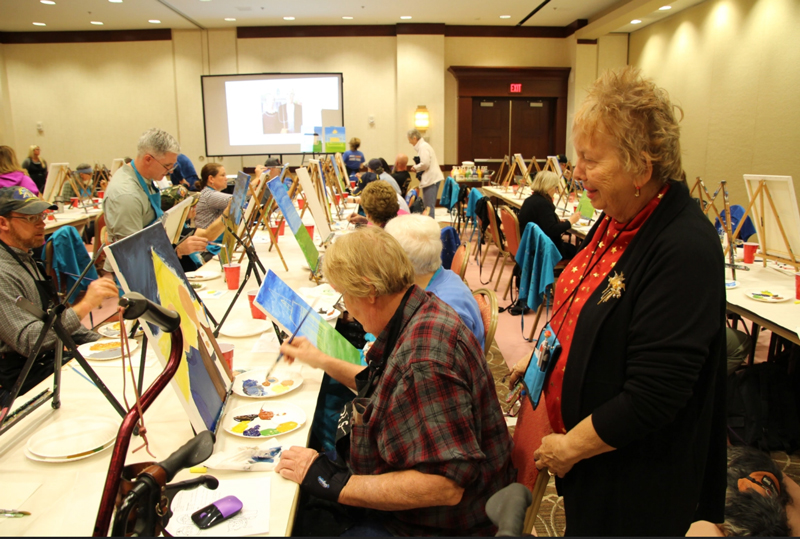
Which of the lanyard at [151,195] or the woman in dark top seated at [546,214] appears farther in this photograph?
the woman in dark top seated at [546,214]

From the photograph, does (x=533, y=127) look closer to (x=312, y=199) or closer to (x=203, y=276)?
(x=312, y=199)

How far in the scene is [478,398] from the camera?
4.04 feet

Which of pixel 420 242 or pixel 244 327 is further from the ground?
pixel 420 242

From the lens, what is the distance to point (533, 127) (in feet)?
40.3

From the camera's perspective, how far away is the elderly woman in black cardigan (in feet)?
3.48

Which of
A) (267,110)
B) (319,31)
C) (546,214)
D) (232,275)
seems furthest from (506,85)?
(232,275)

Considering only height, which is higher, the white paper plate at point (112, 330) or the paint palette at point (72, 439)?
the white paper plate at point (112, 330)

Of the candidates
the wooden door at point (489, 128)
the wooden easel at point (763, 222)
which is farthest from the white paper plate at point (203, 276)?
the wooden door at point (489, 128)

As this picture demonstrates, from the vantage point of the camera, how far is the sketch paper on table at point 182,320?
1159mm

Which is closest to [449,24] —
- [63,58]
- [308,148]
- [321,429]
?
[308,148]

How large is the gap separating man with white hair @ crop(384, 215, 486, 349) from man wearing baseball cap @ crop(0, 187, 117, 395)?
1.15 metres

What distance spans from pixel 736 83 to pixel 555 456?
9.03m

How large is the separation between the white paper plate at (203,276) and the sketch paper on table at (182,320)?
5.00ft

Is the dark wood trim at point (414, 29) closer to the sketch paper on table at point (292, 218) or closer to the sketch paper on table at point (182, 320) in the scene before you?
the sketch paper on table at point (292, 218)
